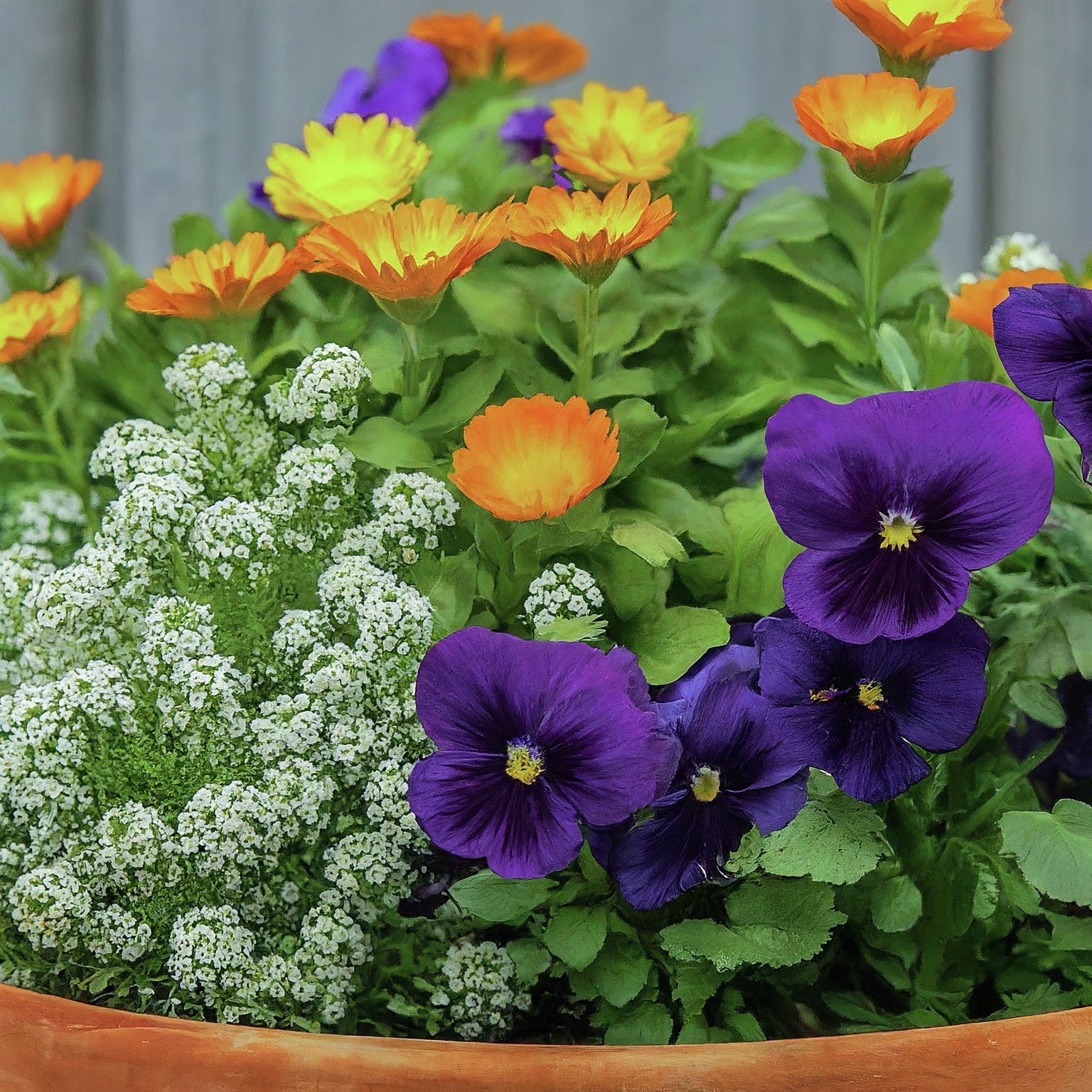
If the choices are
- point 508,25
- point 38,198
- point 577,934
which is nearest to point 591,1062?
point 577,934

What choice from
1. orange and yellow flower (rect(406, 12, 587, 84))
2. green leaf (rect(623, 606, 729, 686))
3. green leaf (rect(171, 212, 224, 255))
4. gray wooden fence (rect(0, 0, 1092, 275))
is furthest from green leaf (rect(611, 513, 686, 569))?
gray wooden fence (rect(0, 0, 1092, 275))

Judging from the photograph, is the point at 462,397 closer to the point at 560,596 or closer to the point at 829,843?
the point at 560,596

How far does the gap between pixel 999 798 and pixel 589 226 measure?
0.97ft

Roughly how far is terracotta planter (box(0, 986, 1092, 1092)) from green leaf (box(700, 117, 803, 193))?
1.71 ft

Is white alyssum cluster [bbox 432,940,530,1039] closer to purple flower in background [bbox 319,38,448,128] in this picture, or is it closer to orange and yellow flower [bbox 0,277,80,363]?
orange and yellow flower [bbox 0,277,80,363]

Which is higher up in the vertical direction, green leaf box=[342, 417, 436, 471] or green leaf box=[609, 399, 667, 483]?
green leaf box=[609, 399, 667, 483]

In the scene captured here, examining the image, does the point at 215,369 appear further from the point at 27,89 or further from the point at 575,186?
the point at 27,89

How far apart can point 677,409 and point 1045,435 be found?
0.20 m

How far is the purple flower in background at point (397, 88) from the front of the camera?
2.96 feet

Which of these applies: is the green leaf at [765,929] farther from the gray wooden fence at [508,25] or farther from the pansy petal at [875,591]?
the gray wooden fence at [508,25]

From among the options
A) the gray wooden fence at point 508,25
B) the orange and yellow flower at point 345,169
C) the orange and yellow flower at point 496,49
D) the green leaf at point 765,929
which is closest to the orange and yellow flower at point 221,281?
the orange and yellow flower at point 345,169

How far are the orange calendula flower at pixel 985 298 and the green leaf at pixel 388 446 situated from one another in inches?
11.2

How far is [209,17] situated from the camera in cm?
164

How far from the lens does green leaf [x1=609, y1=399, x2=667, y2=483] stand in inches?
21.9
